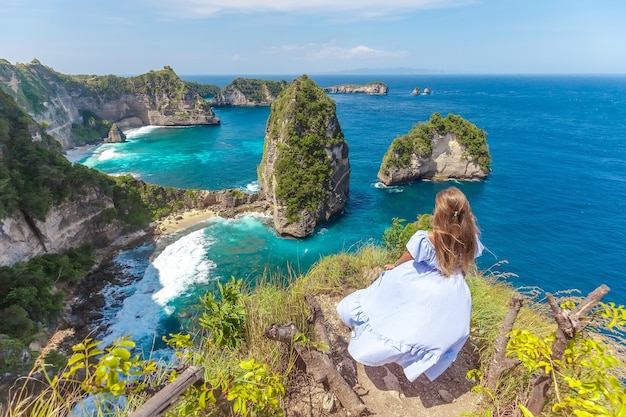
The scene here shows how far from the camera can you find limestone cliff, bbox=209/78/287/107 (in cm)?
12050

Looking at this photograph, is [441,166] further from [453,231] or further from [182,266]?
[453,231]

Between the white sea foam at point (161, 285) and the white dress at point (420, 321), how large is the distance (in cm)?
1707

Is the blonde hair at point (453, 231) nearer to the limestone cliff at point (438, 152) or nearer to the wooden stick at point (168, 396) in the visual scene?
the wooden stick at point (168, 396)

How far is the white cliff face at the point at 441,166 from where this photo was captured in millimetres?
41156

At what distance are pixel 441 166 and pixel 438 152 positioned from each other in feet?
6.43

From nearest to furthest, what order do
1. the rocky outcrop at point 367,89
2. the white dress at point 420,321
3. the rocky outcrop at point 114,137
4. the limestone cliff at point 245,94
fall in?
the white dress at point 420,321
the rocky outcrop at point 114,137
the limestone cliff at point 245,94
the rocky outcrop at point 367,89

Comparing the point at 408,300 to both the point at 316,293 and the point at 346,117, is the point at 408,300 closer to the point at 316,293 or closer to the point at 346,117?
the point at 316,293

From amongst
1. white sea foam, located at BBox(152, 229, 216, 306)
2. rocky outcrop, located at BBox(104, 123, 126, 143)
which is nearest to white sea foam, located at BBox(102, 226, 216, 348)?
white sea foam, located at BBox(152, 229, 216, 306)

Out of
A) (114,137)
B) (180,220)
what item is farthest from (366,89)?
(180,220)

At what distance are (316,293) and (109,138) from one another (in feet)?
243

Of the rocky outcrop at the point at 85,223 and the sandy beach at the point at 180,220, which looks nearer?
the rocky outcrop at the point at 85,223

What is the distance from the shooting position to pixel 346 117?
285ft

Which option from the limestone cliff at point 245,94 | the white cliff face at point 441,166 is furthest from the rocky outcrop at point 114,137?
the limestone cliff at point 245,94

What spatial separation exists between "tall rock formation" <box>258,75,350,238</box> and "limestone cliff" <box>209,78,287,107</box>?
91.8 m
